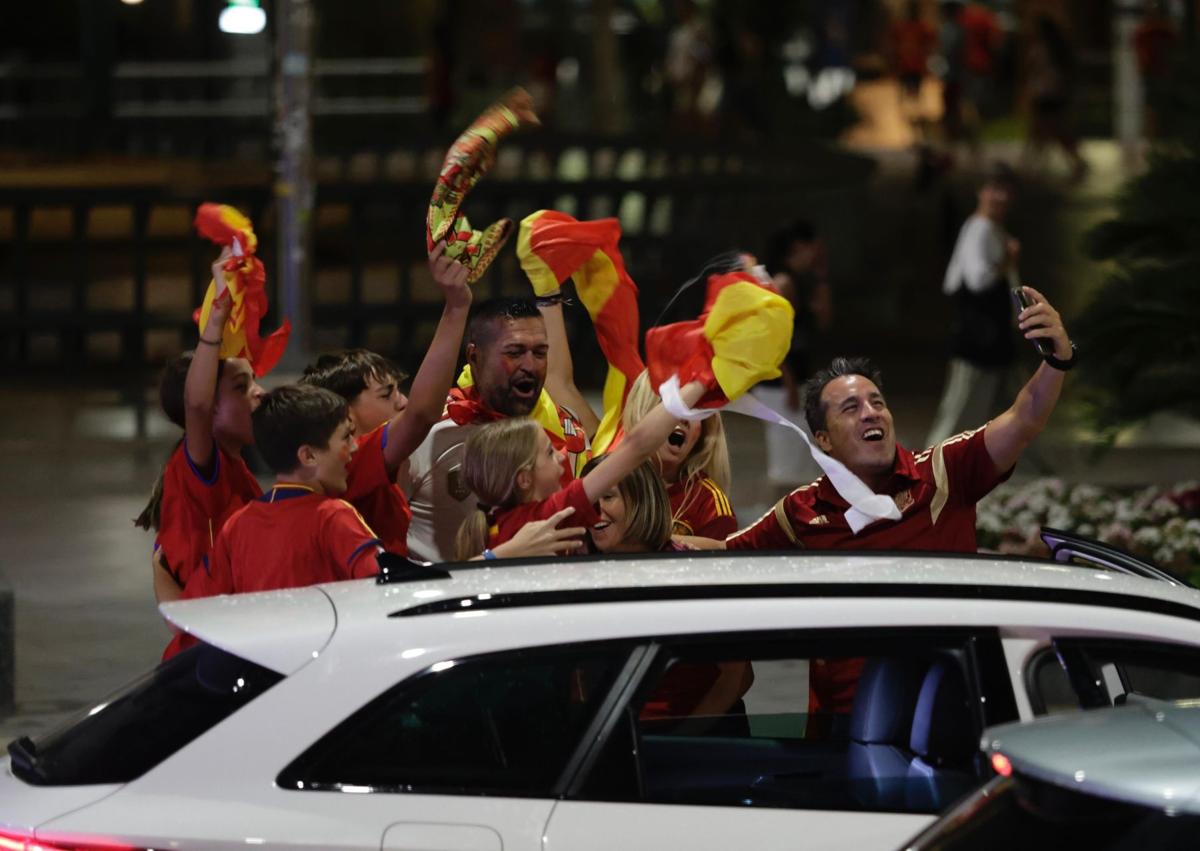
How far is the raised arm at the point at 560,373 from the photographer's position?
7.09 metres

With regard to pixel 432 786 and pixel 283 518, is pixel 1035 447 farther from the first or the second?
pixel 432 786

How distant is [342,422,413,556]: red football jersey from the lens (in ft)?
19.3

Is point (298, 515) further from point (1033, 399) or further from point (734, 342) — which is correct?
point (1033, 399)

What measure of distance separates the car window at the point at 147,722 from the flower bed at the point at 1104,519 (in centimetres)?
607

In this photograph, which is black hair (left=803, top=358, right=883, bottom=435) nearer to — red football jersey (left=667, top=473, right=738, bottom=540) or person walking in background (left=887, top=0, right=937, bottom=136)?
red football jersey (left=667, top=473, right=738, bottom=540)

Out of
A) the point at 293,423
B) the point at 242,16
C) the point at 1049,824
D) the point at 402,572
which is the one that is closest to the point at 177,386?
the point at 293,423

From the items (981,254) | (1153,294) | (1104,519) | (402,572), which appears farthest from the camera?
(981,254)

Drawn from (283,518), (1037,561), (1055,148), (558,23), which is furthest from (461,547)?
(558,23)

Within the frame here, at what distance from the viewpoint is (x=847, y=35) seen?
39.0 meters

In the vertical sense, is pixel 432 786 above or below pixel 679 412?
below

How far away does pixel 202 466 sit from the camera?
593 centimetres

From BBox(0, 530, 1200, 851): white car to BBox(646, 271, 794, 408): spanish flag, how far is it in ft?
2.50

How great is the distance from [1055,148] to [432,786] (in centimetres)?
3017

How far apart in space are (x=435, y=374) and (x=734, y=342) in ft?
3.34
